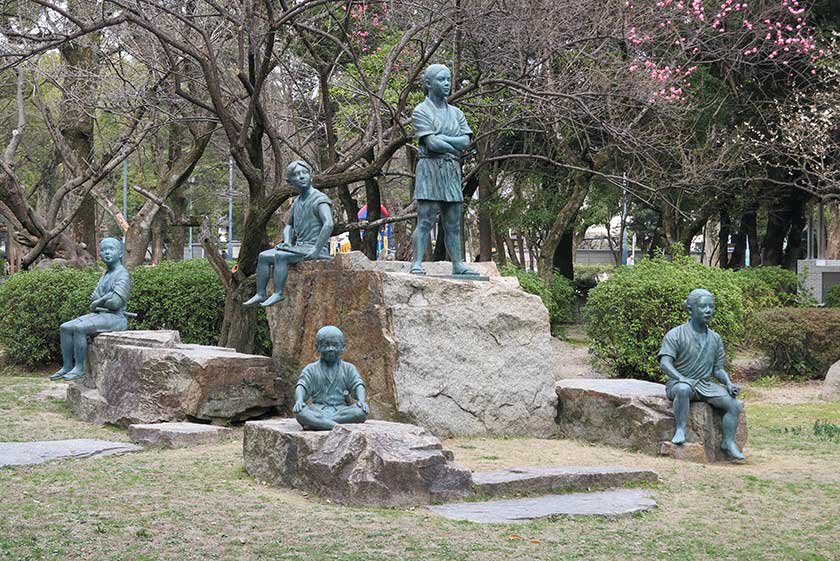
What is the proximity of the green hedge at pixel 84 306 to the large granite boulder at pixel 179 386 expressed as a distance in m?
4.29

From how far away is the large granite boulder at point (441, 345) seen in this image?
10.2 meters

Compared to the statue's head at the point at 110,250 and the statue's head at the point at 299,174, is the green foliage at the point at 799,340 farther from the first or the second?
the statue's head at the point at 110,250

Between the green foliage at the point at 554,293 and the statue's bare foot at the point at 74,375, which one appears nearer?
the statue's bare foot at the point at 74,375

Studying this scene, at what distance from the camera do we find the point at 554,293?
73.7 feet

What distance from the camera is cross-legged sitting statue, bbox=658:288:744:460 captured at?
9.55 m

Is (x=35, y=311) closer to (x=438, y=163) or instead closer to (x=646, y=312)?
(x=438, y=163)

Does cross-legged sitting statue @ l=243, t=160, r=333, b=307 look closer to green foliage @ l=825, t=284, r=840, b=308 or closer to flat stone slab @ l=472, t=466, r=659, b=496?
flat stone slab @ l=472, t=466, r=659, b=496

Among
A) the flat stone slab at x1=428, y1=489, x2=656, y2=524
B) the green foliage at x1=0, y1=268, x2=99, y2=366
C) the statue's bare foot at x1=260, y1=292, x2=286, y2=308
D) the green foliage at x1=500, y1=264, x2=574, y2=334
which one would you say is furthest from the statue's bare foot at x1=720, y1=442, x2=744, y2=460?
the green foliage at x1=0, y1=268, x2=99, y2=366

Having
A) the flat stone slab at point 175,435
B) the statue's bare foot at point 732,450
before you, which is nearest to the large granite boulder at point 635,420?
the statue's bare foot at point 732,450

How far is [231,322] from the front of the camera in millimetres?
15008

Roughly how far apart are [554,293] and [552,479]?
48.2 feet

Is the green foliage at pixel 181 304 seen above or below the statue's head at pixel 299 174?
below

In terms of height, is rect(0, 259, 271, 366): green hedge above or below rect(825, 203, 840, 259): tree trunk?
below

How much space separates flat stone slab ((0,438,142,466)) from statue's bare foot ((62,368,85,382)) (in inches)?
97.5
